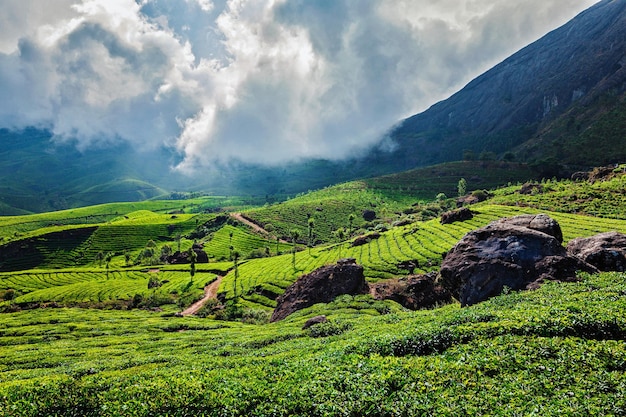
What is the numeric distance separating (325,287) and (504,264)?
30979mm

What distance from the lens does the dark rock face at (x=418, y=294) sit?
171 ft

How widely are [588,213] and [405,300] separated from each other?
73.7 meters

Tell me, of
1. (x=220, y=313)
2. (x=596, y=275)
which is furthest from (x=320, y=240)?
(x=596, y=275)

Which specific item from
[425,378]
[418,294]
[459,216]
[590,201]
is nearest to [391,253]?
[459,216]

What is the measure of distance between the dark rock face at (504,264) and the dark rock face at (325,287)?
20783mm

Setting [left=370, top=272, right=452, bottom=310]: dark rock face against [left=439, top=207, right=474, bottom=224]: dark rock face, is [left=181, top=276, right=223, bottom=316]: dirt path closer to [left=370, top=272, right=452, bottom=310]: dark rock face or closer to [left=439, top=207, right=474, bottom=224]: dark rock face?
[left=370, top=272, right=452, bottom=310]: dark rock face

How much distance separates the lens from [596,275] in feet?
94.1

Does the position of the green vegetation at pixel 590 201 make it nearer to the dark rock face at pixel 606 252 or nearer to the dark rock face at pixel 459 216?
the dark rock face at pixel 459 216

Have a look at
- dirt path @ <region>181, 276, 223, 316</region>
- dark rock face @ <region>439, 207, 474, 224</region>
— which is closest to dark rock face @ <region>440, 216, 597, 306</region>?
dirt path @ <region>181, 276, 223, 316</region>

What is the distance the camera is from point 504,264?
1289 inches

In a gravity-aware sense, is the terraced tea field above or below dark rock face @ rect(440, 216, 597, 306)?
below

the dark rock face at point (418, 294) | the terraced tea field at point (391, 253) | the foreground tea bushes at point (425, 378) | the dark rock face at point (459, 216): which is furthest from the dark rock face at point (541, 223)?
the dark rock face at point (459, 216)

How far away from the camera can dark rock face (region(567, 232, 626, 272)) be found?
109ft

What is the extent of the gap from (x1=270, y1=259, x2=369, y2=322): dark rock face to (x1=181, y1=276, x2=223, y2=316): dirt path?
119ft
